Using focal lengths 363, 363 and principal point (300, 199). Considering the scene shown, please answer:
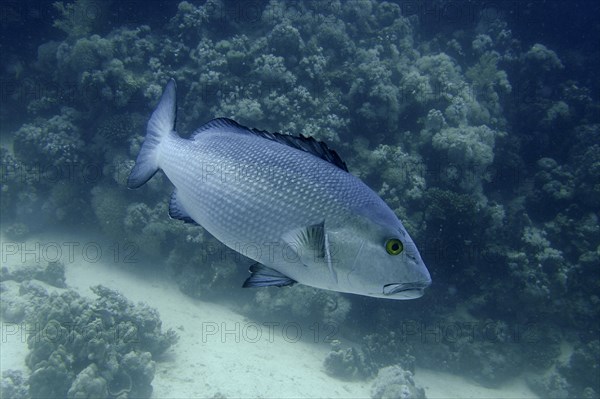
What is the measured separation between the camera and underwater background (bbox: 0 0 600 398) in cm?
715

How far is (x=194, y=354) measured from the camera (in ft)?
22.6

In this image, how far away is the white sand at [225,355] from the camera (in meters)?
6.16

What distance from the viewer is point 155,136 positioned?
111 inches

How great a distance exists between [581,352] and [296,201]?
10191 mm

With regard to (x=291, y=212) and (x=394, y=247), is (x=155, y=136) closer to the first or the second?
(x=291, y=212)

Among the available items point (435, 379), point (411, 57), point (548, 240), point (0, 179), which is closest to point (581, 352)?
point (548, 240)

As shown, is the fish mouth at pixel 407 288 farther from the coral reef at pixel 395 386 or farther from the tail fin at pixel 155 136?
the coral reef at pixel 395 386

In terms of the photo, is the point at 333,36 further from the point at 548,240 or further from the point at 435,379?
the point at 435,379

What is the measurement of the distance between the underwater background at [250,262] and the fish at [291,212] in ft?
16.2

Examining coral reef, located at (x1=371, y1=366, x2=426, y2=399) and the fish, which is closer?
the fish

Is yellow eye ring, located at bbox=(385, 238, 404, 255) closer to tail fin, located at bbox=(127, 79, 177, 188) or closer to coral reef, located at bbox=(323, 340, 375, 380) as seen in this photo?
tail fin, located at bbox=(127, 79, 177, 188)

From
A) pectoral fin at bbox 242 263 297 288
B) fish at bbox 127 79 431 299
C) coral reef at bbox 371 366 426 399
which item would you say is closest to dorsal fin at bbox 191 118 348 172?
fish at bbox 127 79 431 299

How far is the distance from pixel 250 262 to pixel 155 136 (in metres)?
5.93

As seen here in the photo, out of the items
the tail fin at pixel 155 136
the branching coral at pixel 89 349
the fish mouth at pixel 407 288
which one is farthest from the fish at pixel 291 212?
the branching coral at pixel 89 349
